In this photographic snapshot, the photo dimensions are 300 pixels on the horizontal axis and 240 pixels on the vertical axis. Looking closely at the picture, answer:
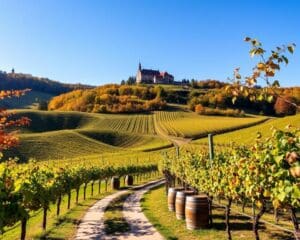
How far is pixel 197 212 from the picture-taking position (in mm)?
14320

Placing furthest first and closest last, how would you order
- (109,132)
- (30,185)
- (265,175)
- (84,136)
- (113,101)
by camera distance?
(113,101) < (109,132) < (84,136) < (30,185) < (265,175)

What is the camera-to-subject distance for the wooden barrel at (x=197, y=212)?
14312mm

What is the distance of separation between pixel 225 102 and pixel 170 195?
116324 mm

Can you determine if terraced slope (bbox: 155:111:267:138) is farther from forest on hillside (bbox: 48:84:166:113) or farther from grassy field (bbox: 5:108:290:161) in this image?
forest on hillside (bbox: 48:84:166:113)

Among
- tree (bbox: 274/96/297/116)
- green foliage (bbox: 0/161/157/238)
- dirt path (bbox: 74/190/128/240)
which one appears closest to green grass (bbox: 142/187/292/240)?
dirt path (bbox: 74/190/128/240)

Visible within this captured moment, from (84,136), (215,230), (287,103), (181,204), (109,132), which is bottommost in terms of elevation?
(84,136)

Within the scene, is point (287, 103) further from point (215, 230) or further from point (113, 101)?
point (113, 101)

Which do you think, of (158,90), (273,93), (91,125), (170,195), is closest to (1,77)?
(158,90)

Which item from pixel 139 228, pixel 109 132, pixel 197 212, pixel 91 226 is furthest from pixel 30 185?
pixel 109 132

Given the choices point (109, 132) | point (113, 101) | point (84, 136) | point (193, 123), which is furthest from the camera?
point (113, 101)

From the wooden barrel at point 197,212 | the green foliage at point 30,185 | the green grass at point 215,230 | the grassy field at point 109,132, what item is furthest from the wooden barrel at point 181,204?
the grassy field at point 109,132

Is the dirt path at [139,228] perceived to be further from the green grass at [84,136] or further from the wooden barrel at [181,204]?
the green grass at [84,136]

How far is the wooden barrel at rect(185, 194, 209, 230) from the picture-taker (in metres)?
A: 14.3

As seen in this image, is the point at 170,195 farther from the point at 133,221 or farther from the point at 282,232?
the point at 282,232
